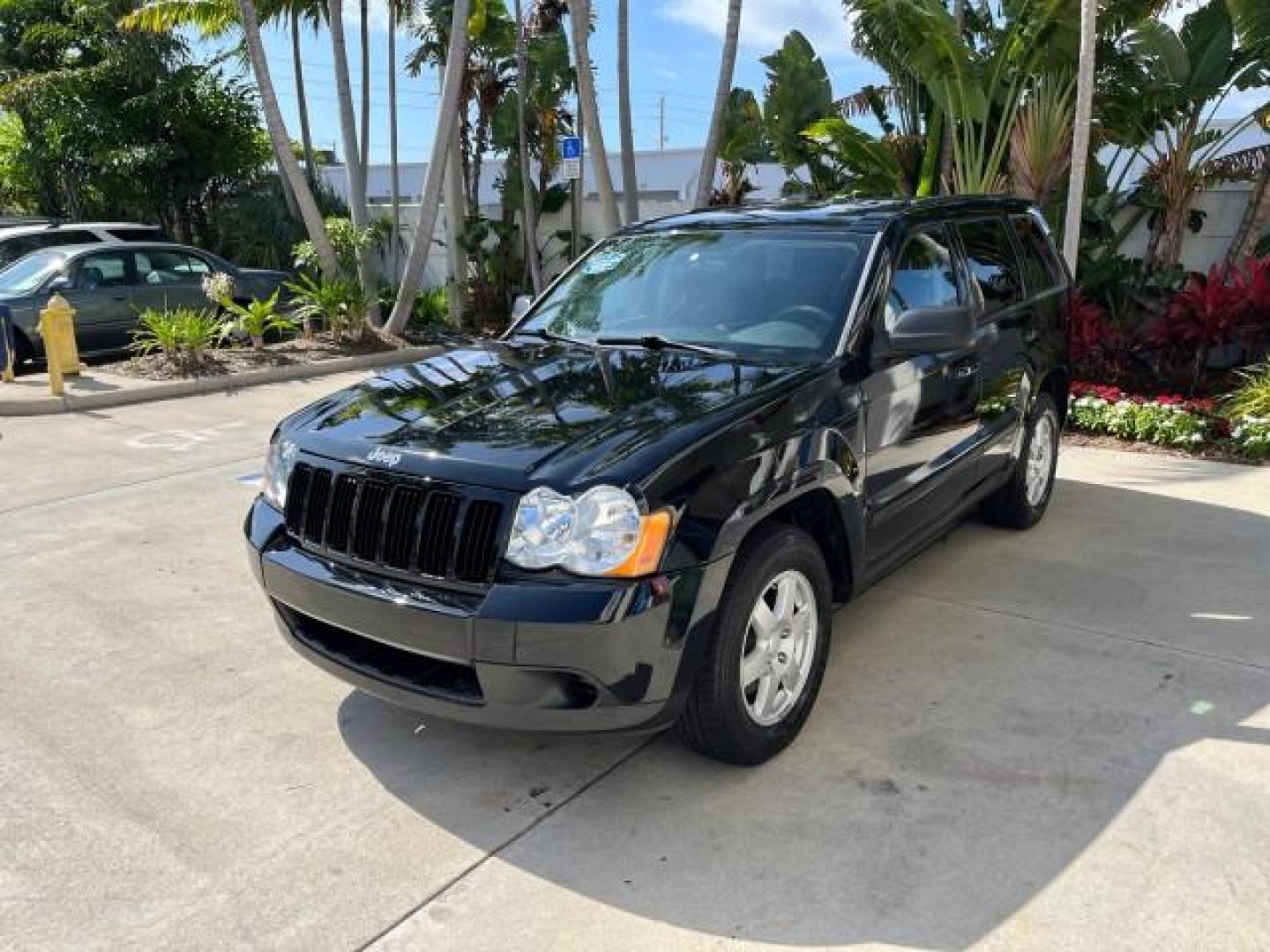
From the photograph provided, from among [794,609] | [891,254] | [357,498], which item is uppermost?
[891,254]

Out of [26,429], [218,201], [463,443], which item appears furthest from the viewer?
[218,201]

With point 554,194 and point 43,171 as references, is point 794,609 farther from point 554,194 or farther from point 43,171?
point 43,171

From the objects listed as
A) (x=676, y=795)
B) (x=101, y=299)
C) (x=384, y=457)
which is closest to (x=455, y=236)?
(x=101, y=299)

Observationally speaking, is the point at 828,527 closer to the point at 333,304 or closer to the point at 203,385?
the point at 203,385

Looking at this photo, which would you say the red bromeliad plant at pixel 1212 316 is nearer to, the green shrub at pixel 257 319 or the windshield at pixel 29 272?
the green shrub at pixel 257 319

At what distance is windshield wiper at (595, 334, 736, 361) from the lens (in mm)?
4059

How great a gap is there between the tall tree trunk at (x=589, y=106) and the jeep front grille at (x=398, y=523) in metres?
8.27

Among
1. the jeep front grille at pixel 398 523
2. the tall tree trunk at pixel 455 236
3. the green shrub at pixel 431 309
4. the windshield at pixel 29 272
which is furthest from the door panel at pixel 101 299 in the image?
the jeep front grille at pixel 398 523

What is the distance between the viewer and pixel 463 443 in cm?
Answer: 327

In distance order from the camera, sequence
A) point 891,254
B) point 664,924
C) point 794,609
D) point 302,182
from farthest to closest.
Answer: point 302,182, point 891,254, point 794,609, point 664,924

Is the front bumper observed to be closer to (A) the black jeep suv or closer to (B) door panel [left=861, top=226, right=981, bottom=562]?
(A) the black jeep suv

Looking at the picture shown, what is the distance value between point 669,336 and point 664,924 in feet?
7.61

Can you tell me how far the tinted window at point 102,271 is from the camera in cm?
1199

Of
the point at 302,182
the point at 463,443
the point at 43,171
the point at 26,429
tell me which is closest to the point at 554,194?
the point at 302,182
